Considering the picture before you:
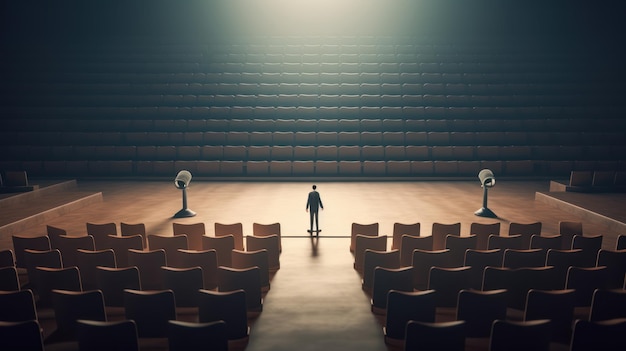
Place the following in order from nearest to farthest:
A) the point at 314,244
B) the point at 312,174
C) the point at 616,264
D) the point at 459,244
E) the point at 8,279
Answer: the point at 8,279 → the point at 616,264 → the point at 459,244 → the point at 314,244 → the point at 312,174

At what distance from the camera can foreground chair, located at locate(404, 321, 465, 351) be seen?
8.03ft

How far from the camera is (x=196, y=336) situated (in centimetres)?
247

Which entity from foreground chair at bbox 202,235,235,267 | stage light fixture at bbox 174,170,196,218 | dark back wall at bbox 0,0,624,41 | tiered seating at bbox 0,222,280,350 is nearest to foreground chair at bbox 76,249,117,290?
tiered seating at bbox 0,222,280,350

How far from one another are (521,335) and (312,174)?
8202 millimetres

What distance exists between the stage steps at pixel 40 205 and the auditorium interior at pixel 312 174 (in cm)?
4

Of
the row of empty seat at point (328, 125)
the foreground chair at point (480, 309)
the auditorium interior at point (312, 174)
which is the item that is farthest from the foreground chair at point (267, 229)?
the row of empty seat at point (328, 125)

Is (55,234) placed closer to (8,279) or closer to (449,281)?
(8,279)

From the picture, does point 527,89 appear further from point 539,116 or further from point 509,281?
point 509,281

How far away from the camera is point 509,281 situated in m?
3.52

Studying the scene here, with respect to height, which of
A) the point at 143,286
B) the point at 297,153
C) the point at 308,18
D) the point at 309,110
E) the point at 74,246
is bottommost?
the point at 143,286

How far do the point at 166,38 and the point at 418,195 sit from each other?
10.7 meters

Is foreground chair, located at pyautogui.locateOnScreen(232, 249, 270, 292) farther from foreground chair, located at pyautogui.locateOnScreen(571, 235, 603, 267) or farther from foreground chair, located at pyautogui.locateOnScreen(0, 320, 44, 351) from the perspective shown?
foreground chair, located at pyautogui.locateOnScreen(571, 235, 603, 267)

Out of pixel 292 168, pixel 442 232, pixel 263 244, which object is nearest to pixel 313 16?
pixel 292 168

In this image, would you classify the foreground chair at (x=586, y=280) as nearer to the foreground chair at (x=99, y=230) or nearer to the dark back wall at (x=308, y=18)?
the foreground chair at (x=99, y=230)
